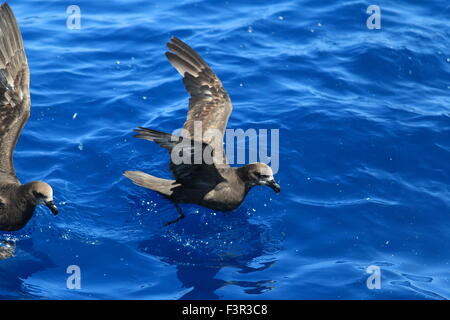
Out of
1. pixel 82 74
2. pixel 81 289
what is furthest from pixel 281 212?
pixel 82 74

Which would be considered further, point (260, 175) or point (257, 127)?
point (257, 127)

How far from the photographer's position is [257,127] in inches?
445

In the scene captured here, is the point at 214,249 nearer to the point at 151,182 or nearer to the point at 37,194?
the point at 151,182

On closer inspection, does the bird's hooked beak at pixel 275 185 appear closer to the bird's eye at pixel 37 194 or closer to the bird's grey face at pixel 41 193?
the bird's grey face at pixel 41 193

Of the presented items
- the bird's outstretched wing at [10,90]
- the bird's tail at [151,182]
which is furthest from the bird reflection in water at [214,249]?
the bird's outstretched wing at [10,90]

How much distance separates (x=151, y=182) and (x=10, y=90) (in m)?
2.30

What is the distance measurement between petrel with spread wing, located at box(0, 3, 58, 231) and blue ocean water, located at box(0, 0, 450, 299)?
68 centimetres

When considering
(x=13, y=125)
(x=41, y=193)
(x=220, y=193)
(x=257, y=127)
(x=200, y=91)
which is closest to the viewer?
(x=41, y=193)

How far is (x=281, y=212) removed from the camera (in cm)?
956

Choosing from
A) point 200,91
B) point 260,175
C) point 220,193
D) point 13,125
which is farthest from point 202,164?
point 13,125

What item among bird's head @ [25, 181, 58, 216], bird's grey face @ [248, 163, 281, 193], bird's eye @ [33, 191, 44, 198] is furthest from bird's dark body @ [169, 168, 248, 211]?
bird's eye @ [33, 191, 44, 198]

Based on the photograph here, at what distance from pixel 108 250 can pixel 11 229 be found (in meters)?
1.24

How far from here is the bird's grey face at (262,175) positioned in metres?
9.02
